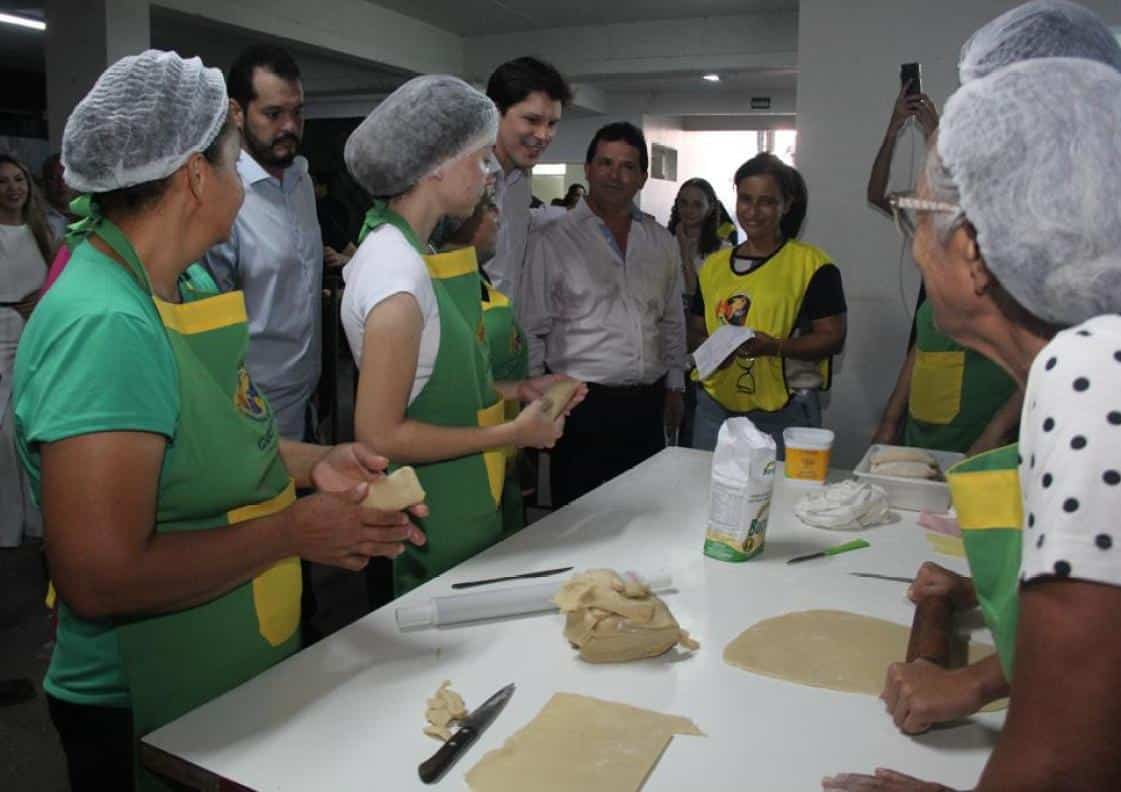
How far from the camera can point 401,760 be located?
3.16 feet

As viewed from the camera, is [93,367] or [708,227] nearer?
[93,367]

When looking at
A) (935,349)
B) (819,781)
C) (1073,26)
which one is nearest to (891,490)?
(935,349)

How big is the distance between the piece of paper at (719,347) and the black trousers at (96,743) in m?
1.92

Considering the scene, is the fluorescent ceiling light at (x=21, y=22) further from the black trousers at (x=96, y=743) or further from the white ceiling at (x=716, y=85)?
the black trousers at (x=96, y=743)

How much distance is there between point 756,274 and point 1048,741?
2511mm

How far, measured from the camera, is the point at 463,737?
0.99 meters

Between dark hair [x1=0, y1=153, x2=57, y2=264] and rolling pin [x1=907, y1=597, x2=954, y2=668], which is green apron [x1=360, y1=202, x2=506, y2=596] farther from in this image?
dark hair [x1=0, y1=153, x2=57, y2=264]

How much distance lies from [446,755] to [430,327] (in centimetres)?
92

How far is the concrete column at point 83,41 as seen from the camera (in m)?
5.59

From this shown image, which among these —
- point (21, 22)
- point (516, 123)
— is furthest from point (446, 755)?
point (21, 22)

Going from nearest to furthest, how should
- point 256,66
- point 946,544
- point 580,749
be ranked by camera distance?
point 580,749 → point 946,544 → point 256,66

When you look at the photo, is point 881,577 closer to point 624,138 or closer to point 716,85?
point 624,138

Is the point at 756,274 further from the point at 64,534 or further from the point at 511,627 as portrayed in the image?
the point at 64,534

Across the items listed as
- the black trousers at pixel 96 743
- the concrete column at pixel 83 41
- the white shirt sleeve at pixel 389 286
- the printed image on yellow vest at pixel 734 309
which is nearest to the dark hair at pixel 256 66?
the white shirt sleeve at pixel 389 286
